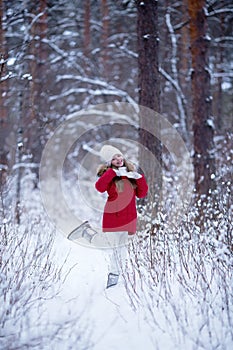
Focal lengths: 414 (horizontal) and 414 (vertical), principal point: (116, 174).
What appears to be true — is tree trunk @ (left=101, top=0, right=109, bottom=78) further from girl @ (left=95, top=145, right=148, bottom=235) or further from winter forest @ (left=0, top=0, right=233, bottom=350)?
girl @ (left=95, top=145, right=148, bottom=235)

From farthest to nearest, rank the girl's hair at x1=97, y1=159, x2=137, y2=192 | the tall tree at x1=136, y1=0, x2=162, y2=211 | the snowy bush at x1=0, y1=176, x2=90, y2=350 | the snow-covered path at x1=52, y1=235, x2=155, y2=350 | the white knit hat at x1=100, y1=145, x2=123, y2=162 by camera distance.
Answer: the tall tree at x1=136, y1=0, x2=162, y2=211 → the white knit hat at x1=100, y1=145, x2=123, y2=162 → the girl's hair at x1=97, y1=159, x2=137, y2=192 → the snow-covered path at x1=52, y1=235, x2=155, y2=350 → the snowy bush at x1=0, y1=176, x2=90, y2=350

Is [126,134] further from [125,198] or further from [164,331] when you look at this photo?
[164,331]

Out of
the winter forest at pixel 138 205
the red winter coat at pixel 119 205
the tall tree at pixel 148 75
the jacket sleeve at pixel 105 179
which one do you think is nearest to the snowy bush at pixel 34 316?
the winter forest at pixel 138 205

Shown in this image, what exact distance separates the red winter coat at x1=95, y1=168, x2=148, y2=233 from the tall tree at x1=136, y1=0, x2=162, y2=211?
196 centimetres

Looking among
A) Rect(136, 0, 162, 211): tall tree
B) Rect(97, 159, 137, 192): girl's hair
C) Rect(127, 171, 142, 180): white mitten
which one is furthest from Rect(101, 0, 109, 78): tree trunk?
Rect(127, 171, 142, 180): white mitten

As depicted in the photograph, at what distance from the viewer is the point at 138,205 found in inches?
245

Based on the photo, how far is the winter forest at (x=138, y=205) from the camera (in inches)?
133

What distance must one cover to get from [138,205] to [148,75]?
2134 millimetres

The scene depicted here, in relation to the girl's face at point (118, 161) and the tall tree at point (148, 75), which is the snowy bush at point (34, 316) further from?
the tall tree at point (148, 75)

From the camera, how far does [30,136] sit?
1030cm

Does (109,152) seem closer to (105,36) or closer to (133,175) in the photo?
(133,175)

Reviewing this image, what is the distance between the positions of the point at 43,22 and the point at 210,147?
19.3 feet

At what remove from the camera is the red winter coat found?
450 centimetres

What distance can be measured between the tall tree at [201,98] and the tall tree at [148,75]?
134 cm
